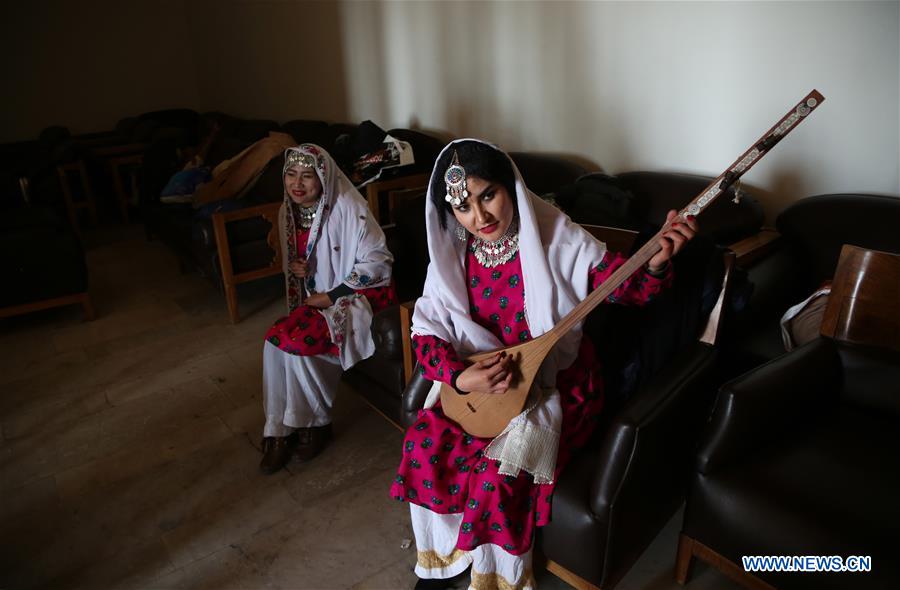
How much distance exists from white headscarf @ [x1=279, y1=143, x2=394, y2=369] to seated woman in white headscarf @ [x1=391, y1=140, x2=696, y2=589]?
54cm

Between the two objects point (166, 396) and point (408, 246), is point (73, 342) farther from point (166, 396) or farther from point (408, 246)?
point (408, 246)

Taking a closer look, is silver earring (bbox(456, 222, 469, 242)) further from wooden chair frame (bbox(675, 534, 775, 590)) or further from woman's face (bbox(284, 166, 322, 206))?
wooden chair frame (bbox(675, 534, 775, 590))

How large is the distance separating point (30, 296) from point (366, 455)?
232 cm

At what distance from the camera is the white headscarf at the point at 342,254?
2.19m

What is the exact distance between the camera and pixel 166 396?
273 cm

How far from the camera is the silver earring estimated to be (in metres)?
1.66

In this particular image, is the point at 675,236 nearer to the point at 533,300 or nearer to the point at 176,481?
the point at 533,300

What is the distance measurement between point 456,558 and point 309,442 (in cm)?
86

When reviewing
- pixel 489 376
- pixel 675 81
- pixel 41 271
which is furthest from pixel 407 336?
pixel 41 271

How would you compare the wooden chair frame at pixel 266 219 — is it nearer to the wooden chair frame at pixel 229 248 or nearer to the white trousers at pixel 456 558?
the wooden chair frame at pixel 229 248

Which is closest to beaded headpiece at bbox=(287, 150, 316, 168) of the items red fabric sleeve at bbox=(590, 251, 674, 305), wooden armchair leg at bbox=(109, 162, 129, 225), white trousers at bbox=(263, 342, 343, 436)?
white trousers at bbox=(263, 342, 343, 436)

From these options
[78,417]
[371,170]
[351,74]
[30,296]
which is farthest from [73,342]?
[351,74]

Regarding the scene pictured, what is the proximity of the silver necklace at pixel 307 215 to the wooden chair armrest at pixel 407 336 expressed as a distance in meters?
0.62

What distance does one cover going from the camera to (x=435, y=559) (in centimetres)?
164
